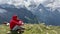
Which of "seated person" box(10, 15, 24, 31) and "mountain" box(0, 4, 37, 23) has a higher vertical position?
"mountain" box(0, 4, 37, 23)

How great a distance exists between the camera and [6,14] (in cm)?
939

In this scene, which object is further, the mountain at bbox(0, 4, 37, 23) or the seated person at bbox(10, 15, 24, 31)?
the mountain at bbox(0, 4, 37, 23)

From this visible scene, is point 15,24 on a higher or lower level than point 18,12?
lower

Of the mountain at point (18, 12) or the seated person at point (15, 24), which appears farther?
the mountain at point (18, 12)

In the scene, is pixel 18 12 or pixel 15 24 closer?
pixel 15 24

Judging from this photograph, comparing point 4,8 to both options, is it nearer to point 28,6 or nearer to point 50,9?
point 28,6

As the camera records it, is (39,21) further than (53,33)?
Yes

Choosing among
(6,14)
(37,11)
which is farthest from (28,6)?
(6,14)

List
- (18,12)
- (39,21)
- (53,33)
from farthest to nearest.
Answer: (18,12)
(39,21)
(53,33)

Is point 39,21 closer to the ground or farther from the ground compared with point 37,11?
closer to the ground

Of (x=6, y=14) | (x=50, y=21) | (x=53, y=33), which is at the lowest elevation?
(x=53, y=33)

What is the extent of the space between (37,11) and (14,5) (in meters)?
1.35

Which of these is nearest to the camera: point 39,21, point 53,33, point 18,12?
point 53,33

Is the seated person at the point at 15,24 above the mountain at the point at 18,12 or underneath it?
underneath
